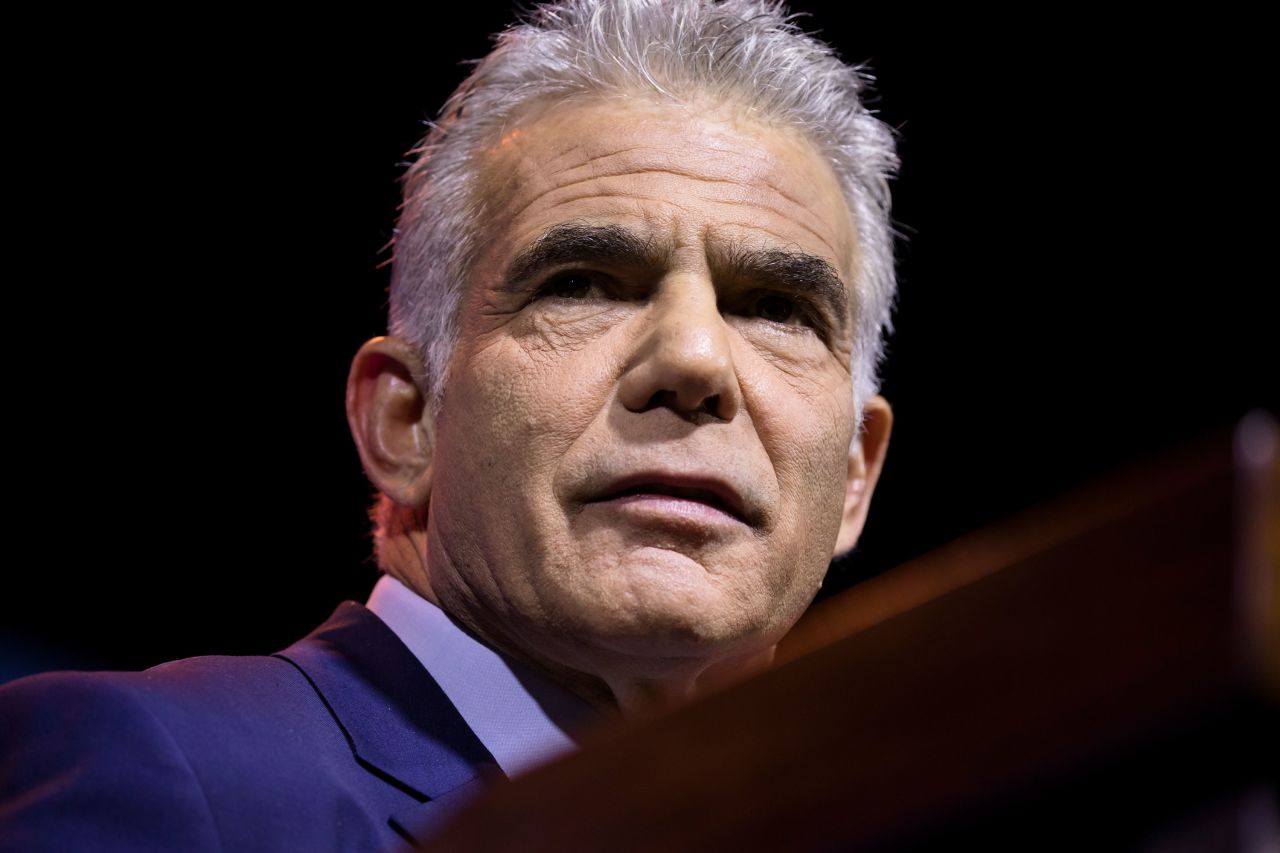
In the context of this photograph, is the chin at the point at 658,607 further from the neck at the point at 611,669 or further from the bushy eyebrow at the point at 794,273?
the bushy eyebrow at the point at 794,273

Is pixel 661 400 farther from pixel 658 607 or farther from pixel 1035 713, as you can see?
pixel 1035 713

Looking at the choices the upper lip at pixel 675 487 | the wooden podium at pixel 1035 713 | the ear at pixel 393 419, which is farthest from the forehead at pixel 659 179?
the wooden podium at pixel 1035 713

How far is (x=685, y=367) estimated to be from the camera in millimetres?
1932

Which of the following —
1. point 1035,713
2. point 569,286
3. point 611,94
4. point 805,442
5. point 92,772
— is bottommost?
point 92,772

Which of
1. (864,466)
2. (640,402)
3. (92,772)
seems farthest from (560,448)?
(864,466)

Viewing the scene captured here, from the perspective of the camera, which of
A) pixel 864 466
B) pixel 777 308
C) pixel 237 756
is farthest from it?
pixel 864 466

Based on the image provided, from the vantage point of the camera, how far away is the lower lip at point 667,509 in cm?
189

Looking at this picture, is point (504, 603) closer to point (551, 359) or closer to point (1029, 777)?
point (551, 359)

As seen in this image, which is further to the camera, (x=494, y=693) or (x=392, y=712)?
(x=494, y=693)

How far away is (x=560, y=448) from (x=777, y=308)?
0.50 metres

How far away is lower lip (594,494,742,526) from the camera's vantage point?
189cm

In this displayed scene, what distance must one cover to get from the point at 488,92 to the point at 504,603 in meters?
0.95

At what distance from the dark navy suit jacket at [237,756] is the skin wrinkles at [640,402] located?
228 mm

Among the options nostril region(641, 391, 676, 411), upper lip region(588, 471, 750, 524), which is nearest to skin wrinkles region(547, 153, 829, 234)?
nostril region(641, 391, 676, 411)
